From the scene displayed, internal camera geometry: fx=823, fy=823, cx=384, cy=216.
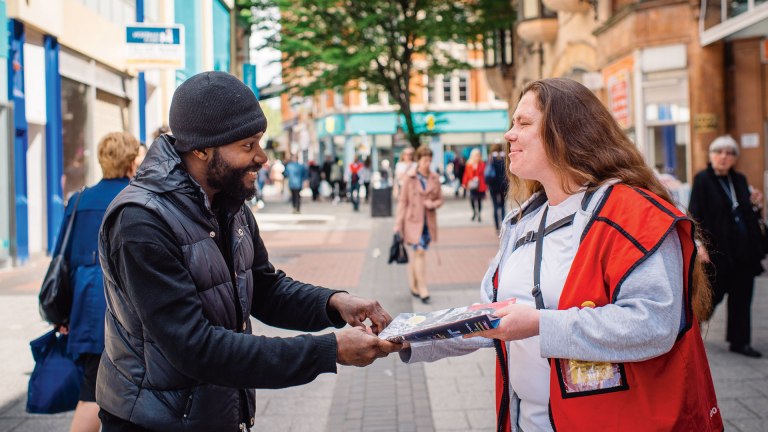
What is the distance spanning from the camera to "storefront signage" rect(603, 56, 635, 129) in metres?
16.1

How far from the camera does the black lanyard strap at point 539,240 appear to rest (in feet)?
7.92

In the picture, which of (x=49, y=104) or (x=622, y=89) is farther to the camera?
(x=622, y=89)

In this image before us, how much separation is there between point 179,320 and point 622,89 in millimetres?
15446

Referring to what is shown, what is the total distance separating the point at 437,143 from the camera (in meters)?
54.7

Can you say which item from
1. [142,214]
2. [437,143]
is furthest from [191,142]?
[437,143]

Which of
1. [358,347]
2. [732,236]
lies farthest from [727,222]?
[358,347]

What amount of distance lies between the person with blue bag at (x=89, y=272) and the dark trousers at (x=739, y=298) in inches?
187

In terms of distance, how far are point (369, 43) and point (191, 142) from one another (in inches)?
1029

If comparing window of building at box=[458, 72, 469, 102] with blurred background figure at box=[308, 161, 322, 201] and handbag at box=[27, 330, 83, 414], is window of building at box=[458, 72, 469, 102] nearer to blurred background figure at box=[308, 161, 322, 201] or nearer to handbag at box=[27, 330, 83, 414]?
blurred background figure at box=[308, 161, 322, 201]

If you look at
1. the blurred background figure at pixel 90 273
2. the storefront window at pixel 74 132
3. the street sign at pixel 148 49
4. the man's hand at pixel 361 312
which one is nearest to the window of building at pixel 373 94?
the storefront window at pixel 74 132

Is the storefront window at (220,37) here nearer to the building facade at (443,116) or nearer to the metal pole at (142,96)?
the metal pole at (142,96)

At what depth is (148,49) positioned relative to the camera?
8.68 meters

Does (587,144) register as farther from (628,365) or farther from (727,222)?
(727,222)

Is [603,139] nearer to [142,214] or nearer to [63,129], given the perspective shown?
[142,214]
